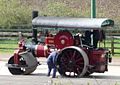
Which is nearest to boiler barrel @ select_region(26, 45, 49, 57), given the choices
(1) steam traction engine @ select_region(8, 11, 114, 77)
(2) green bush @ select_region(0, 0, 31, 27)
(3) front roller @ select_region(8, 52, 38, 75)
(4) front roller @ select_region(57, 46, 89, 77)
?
(1) steam traction engine @ select_region(8, 11, 114, 77)

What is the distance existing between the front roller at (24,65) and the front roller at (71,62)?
113 cm

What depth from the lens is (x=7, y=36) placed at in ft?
130

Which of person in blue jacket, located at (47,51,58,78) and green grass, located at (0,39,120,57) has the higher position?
person in blue jacket, located at (47,51,58,78)

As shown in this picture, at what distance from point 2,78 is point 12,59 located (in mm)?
2335

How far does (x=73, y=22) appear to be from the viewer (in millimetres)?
21688

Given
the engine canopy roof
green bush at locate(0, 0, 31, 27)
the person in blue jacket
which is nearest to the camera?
the engine canopy roof

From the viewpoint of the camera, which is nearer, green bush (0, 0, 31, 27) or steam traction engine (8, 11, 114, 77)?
steam traction engine (8, 11, 114, 77)

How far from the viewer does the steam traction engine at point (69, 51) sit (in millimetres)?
21469

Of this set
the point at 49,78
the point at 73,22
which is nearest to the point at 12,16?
the point at 73,22

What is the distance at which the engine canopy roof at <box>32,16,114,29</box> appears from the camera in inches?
840

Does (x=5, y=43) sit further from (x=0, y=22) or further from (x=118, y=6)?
(x=118, y=6)

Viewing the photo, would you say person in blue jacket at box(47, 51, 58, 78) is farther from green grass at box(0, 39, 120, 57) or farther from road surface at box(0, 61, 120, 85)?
green grass at box(0, 39, 120, 57)

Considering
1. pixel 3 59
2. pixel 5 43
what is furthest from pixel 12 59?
pixel 5 43

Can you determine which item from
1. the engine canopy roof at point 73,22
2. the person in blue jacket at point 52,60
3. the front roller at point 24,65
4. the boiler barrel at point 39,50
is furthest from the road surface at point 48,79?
the engine canopy roof at point 73,22
